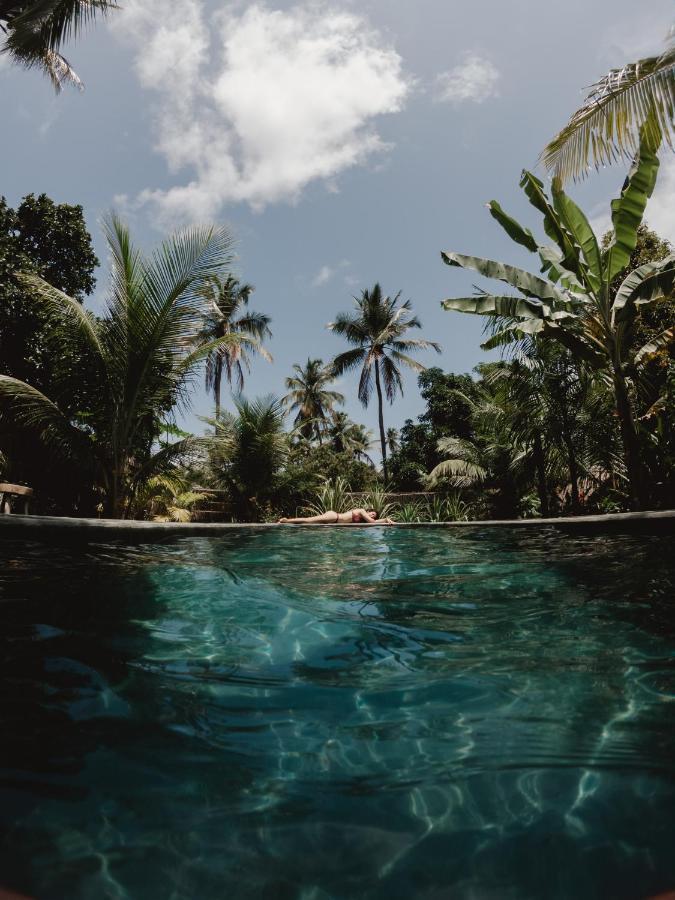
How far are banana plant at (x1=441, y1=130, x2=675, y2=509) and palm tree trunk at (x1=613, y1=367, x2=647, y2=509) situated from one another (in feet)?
0.04

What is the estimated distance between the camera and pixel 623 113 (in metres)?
5.38

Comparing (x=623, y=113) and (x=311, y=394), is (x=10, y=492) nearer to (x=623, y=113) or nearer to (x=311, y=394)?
(x=623, y=113)

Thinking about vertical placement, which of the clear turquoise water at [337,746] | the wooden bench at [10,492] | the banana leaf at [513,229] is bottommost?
the clear turquoise water at [337,746]

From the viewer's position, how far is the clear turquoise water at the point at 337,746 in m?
1.35

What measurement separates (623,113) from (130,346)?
7041 millimetres

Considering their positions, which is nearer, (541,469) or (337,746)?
(337,746)

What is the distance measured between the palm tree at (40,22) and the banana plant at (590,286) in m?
7.37

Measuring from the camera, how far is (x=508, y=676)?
2.36 metres

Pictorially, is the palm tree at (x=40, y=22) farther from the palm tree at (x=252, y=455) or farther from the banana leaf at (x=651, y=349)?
the banana leaf at (x=651, y=349)

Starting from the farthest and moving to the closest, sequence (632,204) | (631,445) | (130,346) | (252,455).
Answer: (252,455) → (130,346) → (631,445) → (632,204)

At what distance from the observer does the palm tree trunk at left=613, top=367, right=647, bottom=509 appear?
22.4ft

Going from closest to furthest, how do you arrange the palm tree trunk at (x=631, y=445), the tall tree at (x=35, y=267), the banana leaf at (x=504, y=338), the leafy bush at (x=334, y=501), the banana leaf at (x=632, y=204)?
the banana leaf at (x=632, y=204) < the palm tree trunk at (x=631, y=445) < the banana leaf at (x=504, y=338) < the tall tree at (x=35, y=267) < the leafy bush at (x=334, y=501)

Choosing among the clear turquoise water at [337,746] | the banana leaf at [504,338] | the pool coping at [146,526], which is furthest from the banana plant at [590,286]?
the clear turquoise water at [337,746]

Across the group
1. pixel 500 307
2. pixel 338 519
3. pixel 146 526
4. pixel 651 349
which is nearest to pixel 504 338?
pixel 500 307
